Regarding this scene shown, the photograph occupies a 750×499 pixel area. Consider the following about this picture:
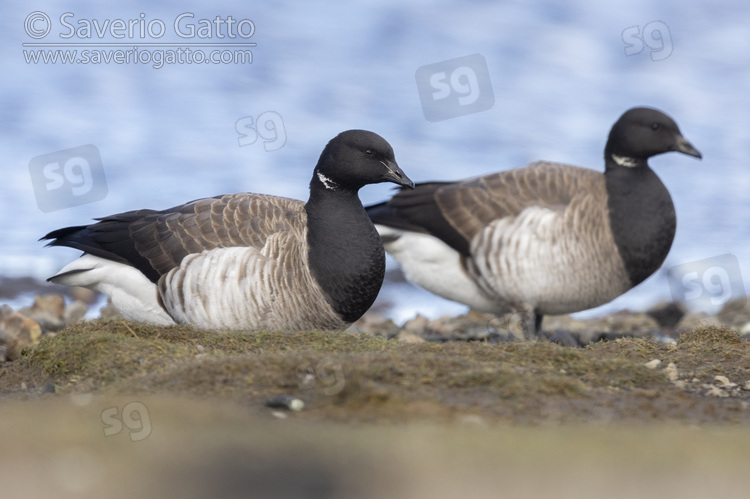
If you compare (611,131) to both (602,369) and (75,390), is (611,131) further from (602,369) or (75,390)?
(75,390)

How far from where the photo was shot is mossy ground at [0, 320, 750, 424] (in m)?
5.61

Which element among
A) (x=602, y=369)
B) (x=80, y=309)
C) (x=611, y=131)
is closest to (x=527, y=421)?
(x=602, y=369)

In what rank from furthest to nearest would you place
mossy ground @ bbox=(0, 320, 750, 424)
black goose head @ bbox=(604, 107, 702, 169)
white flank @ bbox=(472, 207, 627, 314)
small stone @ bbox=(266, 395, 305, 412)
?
black goose head @ bbox=(604, 107, 702, 169), white flank @ bbox=(472, 207, 627, 314), mossy ground @ bbox=(0, 320, 750, 424), small stone @ bbox=(266, 395, 305, 412)

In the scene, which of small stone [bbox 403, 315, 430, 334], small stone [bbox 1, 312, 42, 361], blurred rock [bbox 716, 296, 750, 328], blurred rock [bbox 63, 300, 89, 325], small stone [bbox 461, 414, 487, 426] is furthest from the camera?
blurred rock [bbox 716, 296, 750, 328]

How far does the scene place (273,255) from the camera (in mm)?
9906

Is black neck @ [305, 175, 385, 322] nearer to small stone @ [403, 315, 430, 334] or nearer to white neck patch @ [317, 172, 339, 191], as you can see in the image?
white neck patch @ [317, 172, 339, 191]

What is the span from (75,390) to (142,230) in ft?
13.6

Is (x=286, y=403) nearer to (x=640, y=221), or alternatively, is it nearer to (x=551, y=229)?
(x=551, y=229)

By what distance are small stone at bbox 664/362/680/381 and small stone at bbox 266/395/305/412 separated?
11.4 feet

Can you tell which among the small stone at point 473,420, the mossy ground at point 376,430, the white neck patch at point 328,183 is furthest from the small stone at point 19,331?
the small stone at point 473,420

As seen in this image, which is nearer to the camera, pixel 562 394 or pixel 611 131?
pixel 562 394

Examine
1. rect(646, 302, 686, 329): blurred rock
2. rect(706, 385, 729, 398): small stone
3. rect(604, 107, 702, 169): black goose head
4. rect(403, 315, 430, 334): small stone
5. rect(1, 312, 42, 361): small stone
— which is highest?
rect(604, 107, 702, 169): black goose head

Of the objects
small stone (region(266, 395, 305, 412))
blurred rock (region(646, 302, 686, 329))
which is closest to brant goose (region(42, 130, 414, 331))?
small stone (region(266, 395, 305, 412))

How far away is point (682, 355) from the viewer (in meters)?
8.34
